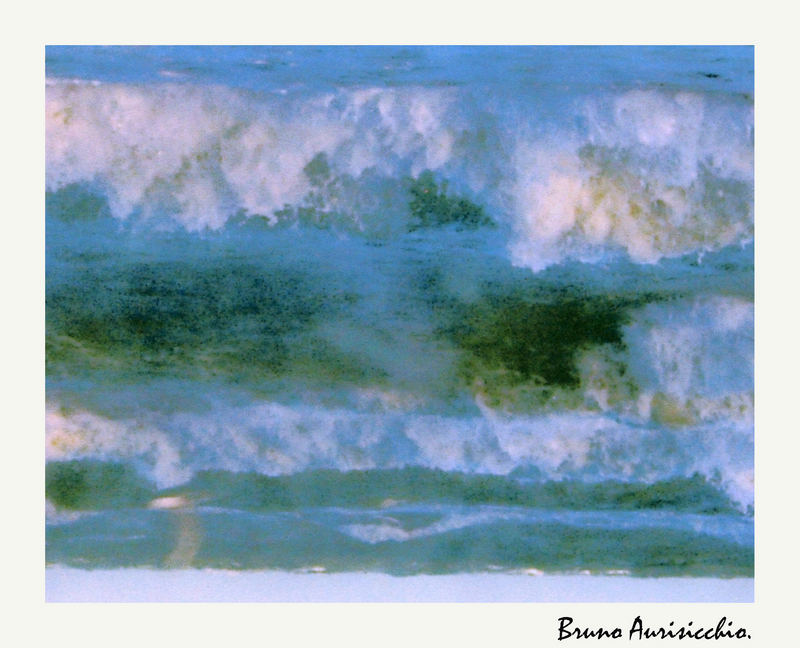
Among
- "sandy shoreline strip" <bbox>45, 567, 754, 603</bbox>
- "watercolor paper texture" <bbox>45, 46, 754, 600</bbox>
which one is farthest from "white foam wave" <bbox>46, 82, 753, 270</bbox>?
"sandy shoreline strip" <bbox>45, 567, 754, 603</bbox>

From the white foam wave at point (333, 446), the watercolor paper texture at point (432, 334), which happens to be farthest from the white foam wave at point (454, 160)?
the white foam wave at point (333, 446)

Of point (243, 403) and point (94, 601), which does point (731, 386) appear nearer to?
point (243, 403)

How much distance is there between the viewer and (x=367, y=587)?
1.75 meters


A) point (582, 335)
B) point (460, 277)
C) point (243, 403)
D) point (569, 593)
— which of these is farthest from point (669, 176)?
point (243, 403)

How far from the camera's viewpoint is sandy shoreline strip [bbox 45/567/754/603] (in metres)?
1.75

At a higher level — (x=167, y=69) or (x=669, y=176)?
(x=167, y=69)

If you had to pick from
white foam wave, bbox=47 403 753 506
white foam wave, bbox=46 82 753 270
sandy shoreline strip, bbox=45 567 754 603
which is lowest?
sandy shoreline strip, bbox=45 567 754 603

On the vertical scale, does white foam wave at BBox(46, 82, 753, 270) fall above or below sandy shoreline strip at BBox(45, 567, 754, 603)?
above

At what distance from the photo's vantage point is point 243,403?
175 cm

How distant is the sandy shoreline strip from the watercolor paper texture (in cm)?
3

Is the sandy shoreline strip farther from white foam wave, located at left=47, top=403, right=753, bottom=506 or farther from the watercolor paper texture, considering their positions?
white foam wave, located at left=47, top=403, right=753, bottom=506

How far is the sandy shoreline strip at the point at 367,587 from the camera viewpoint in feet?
5.73

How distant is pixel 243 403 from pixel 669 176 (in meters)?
1.15

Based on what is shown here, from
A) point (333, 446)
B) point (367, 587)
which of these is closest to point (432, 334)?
point (333, 446)
